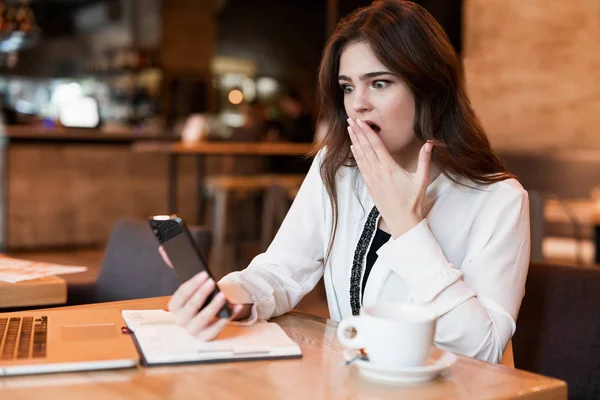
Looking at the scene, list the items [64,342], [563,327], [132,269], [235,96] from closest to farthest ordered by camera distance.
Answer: [64,342]
[563,327]
[132,269]
[235,96]

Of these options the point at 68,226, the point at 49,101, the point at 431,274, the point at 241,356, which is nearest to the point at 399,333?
the point at 241,356

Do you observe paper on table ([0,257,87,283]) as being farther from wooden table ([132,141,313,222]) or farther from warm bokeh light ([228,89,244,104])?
warm bokeh light ([228,89,244,104])

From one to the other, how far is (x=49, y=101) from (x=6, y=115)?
3.34 feet

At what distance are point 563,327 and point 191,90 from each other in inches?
322

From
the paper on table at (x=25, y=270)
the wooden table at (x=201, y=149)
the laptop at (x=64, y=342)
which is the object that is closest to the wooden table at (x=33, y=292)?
the paper on table at (x=25, y=270)

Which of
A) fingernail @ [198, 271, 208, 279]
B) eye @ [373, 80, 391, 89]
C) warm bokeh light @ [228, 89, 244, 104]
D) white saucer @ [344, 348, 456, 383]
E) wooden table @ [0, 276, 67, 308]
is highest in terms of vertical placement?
warm bokeh light @ [228, 89, 244, 104]

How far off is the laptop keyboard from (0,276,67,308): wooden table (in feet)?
1.39

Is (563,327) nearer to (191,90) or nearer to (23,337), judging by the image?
(23,337)

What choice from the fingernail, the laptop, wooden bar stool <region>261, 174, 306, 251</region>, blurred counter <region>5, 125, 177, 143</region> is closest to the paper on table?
the laptop

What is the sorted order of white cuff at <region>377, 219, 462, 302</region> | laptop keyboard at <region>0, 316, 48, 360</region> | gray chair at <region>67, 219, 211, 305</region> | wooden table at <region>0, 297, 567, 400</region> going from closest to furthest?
wooden table at <region>0, 297, 567, 400</region>
laptop keyboard at <region>0, 316, 48, 360</region>
white cuff at <region>377, 219, 462, 302</region>
gray chair at <region>67, 219, 211, 305</region>

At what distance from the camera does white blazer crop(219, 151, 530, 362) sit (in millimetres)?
1240

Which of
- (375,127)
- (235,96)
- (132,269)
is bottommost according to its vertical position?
(132,269)

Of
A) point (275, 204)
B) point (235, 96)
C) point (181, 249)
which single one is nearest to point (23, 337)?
point (181, 249)

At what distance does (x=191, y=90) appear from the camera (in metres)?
9.43
